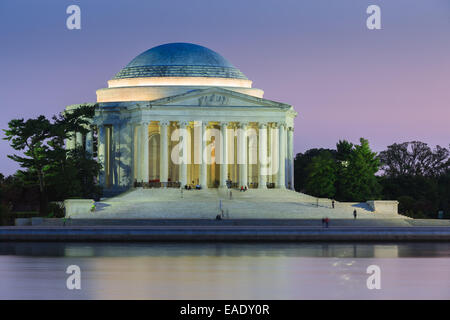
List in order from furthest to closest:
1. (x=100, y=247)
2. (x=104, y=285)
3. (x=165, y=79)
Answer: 1. (x=165, y=79)
2. (x=100, y=247)
3. (x=104, y=285)

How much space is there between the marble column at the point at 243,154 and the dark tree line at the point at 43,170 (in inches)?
755

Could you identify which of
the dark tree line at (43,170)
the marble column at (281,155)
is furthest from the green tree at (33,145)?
the marble column at (281,155)

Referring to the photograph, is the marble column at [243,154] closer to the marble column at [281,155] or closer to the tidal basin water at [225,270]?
the marble column at [281,155]

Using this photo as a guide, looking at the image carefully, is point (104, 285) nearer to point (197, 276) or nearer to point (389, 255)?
point (197, 276)

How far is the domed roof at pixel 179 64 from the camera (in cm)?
13505

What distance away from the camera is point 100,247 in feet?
245

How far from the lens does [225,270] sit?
199 feet

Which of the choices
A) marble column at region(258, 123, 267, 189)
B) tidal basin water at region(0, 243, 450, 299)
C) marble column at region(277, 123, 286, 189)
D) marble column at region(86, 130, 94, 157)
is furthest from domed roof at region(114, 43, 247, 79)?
tidal basin water at region(0, 243, 450, 299)

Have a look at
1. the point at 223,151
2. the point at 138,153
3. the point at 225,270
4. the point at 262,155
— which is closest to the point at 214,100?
the point at 223,151

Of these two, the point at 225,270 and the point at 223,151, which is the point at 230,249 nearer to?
the point at 225,270

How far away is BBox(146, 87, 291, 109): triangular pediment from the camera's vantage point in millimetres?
125125

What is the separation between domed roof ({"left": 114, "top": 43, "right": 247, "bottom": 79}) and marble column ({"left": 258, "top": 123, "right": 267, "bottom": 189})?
12305 mm
